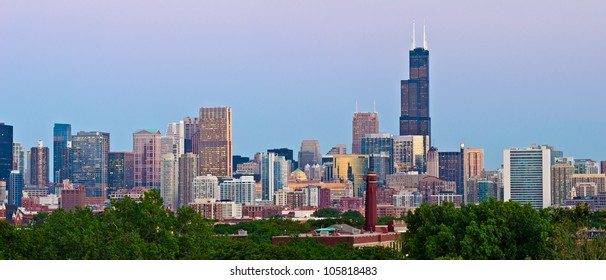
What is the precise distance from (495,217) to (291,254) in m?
5.63

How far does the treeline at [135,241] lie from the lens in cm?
3762

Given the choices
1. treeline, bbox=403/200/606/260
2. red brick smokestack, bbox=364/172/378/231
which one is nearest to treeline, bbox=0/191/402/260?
treeline, bbox=403/200/606/260

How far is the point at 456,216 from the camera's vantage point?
1655 inches

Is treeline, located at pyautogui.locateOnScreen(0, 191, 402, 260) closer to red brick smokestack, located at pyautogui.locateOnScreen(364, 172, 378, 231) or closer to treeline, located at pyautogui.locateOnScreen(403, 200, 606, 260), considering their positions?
treeline, located at pyautogui.locateOnScreen(403, 200, 606, 260)

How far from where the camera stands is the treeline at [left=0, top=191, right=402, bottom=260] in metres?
37.6

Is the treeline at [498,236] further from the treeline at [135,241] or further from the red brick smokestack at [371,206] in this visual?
the red brick smokestack at [371,206]

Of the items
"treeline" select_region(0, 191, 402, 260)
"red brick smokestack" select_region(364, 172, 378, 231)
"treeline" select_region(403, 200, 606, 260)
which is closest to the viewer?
"treeline" select_region(403, 200, 606, 260)

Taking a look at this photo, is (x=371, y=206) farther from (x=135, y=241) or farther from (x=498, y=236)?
(x=498, y=236)

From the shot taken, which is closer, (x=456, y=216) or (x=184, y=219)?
(x=456, y=216)

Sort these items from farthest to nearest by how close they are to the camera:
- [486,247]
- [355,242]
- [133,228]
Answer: [355,242], [133,228], [486,247]

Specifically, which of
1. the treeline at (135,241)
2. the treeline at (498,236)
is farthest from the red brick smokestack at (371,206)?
the treeline at (498,236)

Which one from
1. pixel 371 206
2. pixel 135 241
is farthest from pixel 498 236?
pixel 371 206
